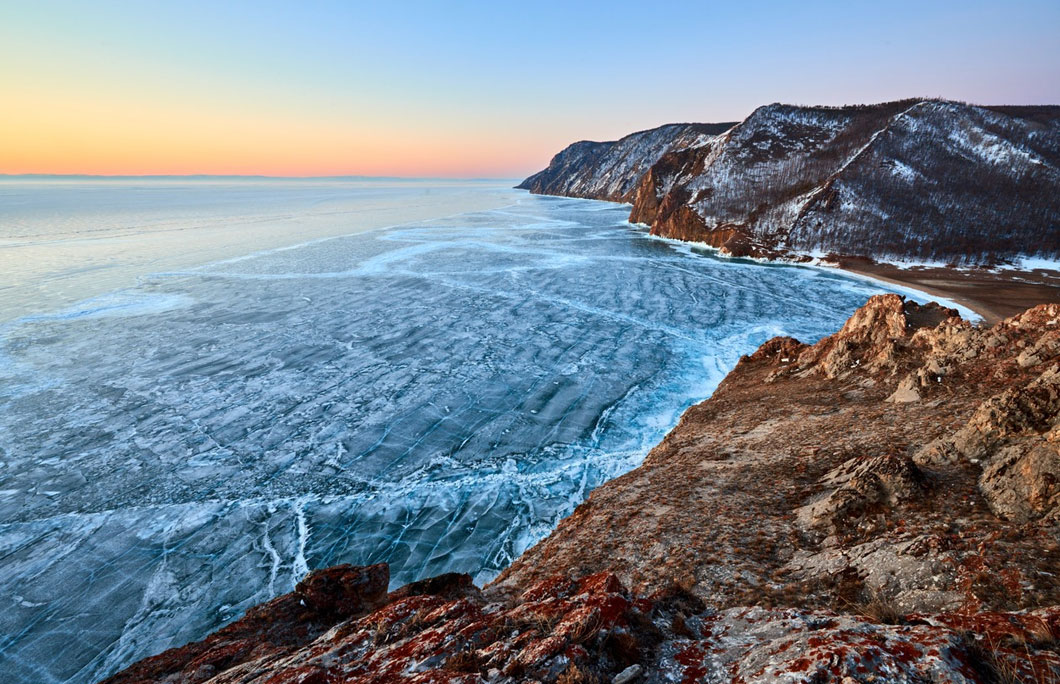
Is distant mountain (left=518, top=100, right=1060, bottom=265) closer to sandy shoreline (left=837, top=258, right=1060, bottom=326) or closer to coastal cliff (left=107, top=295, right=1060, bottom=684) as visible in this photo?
sandy shoreline (left=837, top=258, right=1060, bottom=326)

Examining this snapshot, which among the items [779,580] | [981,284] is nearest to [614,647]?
[779,580]

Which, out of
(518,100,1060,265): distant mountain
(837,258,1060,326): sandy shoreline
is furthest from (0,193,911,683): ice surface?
(518,100,1060,265): distant mountain

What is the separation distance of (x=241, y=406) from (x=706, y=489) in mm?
20895

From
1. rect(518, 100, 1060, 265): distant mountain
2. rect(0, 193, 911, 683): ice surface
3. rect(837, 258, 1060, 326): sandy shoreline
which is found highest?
rect(518, 100, 1060, 265): distant mountain

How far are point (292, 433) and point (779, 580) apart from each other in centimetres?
1891

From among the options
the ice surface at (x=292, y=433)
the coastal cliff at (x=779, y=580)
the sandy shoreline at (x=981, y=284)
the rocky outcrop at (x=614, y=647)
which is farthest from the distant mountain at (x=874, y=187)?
the rocky outcrop at (x=614, y=647)

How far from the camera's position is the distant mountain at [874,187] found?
225ft

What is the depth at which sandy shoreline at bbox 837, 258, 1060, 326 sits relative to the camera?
41.8m

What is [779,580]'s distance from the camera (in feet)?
24.3

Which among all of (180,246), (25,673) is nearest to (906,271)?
(25,673)

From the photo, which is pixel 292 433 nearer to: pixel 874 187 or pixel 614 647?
pixel 614 647

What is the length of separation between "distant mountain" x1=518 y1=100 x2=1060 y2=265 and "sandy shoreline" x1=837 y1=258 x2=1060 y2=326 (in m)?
5.72

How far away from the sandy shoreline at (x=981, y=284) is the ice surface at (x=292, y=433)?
16202mm

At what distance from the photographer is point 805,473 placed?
11375 millimetres
